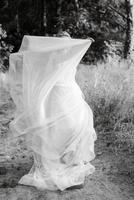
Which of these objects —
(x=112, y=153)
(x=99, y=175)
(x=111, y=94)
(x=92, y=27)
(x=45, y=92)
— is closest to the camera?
(x=45, y=92)

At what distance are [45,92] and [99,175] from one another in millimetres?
1479

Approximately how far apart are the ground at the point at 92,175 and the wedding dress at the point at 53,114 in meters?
0.16

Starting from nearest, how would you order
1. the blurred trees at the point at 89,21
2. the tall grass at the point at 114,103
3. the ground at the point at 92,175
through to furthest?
1. the ground at the point at 92,175
2. the tall grass at the point at 114,103
3. the blurred trees at the point at 89,21

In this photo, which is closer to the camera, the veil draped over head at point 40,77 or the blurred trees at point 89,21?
the veil draped over head at point 40,77

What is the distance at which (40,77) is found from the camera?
4906 millimetres

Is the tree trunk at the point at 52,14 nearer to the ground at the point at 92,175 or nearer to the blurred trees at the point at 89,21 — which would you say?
the blurred trees at the point at 89,21

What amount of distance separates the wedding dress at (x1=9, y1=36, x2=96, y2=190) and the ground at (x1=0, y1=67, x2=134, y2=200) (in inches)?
6.2

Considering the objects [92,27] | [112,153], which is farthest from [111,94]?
[92,27]

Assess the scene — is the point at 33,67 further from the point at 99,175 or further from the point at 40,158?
the point at 99,175

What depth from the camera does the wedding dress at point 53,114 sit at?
188 inches

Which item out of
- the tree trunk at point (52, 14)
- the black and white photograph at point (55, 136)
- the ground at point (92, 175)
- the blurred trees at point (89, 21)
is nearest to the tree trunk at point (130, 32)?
the blurred trees at point (89, 21)

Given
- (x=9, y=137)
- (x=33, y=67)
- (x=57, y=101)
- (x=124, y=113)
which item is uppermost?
(x=33, y=67)

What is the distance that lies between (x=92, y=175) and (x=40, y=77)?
5.12 ft

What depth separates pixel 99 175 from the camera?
5.38m
